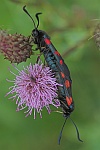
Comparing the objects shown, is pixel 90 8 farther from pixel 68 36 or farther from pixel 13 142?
pixel 13 142

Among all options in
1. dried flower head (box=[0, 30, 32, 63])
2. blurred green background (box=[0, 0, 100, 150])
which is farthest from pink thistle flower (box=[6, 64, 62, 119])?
blurred green background (box=[0, 0, 100, 150])

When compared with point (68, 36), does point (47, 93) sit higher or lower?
lower

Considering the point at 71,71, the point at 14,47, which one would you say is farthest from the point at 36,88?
the point at 71,71

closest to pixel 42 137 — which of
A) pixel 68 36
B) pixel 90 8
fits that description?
pixel 68 36

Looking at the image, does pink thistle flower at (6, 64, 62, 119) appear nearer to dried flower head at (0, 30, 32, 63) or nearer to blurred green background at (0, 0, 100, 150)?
dried flower head at (0, 30, 32, 63)

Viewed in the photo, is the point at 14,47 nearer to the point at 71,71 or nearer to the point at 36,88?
the point at 36,88

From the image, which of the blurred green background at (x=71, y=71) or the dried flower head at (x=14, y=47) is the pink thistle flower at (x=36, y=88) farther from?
the blurred green background at (x=71, y=71)
